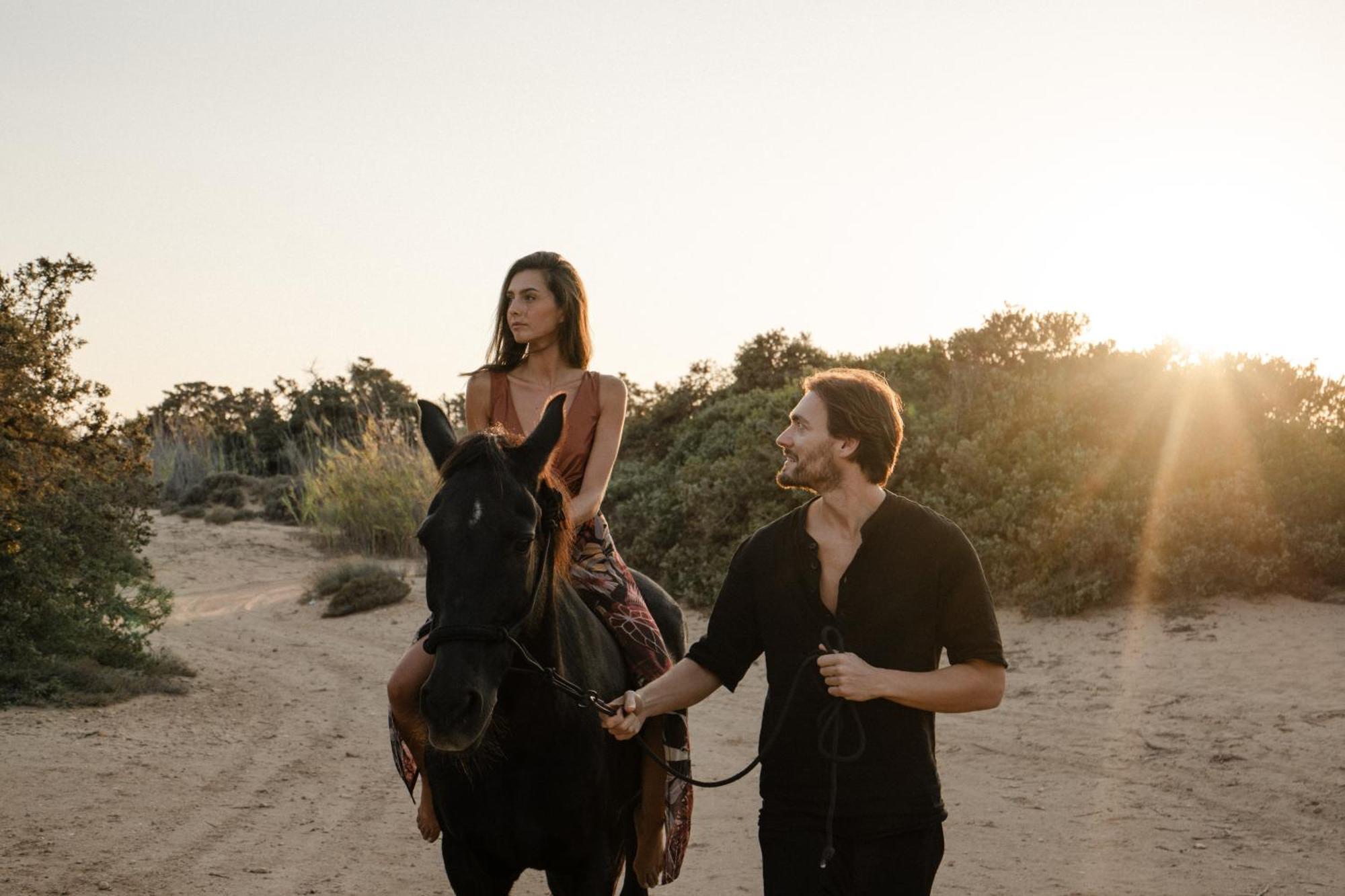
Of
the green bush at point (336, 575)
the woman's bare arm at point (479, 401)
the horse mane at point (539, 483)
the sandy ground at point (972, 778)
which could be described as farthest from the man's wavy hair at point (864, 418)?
the green bush at point (336, 575)

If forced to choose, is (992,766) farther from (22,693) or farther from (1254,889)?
(22,693)

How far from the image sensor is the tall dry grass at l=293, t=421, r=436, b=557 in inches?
821

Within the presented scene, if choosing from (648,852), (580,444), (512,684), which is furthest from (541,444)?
(648,852)

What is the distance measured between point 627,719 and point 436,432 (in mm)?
1052

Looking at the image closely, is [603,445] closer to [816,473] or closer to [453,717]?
[816,473]

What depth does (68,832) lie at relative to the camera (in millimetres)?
6484

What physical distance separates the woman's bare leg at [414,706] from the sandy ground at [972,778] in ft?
6.63

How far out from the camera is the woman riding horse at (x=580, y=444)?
13.9 ft

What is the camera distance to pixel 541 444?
3.43 meters

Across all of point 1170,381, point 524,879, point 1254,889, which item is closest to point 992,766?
point 1254,889

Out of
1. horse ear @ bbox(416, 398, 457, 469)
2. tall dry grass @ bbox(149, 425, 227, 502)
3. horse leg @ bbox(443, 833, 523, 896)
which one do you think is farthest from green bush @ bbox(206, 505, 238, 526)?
horse ear @ bbox(416, 398, 457, 469)

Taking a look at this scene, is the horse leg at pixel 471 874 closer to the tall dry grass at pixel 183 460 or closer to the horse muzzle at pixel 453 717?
the horse muzzle at pixel 453 717

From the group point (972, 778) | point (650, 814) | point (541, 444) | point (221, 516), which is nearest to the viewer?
point (541, 444)

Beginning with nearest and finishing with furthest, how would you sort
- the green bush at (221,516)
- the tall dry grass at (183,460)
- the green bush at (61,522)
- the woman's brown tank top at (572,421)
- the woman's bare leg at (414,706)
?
1. the woman's bare leg at (414,706)
2. the woman's brown tank top at (572,421)
3. the green bush at (61,522)
4. the green bush at (221,516)
5. the tall dry grass at (183,460)
